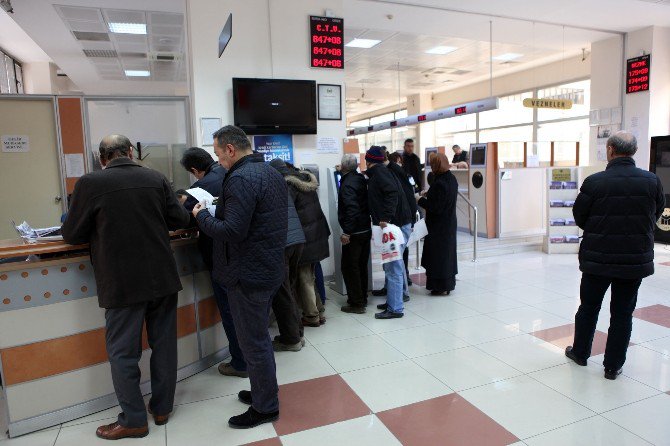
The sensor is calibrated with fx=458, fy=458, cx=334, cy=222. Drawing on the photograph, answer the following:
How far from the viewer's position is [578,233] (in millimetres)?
6848

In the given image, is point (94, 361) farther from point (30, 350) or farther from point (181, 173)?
point (181, 173)

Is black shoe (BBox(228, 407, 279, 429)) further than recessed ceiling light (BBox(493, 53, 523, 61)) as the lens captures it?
No

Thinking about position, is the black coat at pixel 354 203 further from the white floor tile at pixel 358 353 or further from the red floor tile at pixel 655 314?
the red floor tile at pixel 655 314

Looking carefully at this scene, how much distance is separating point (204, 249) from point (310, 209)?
43.7 inches

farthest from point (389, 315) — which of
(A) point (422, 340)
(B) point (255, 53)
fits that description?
(B) point (255, 53)

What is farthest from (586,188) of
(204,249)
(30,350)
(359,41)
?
(359,41)

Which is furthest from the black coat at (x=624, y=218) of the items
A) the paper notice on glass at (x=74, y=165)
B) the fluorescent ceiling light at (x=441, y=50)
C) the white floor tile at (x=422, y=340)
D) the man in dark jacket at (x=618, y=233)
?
the fluorescent ceiling light at (x=441, y=50)

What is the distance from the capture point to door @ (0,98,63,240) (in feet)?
14.6

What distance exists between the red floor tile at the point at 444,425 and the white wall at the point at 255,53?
9.20ft

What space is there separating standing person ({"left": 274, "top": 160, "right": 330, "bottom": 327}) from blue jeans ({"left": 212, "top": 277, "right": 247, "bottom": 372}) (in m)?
0.95

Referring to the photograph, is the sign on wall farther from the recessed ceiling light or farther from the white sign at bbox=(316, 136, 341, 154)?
the recessed ceiling light

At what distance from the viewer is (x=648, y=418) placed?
7.95 feet

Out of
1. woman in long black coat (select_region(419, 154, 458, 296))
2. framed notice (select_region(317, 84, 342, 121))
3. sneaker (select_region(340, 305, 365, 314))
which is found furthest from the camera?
framed notice (select_region(317, 84, 342, 121))

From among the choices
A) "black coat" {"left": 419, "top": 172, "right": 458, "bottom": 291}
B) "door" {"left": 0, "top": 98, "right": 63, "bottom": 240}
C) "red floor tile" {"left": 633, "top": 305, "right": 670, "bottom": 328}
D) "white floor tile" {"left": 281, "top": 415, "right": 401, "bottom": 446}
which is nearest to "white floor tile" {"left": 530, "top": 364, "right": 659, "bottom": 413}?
"white floor tile" {"left": 281, "top": 415, "right": 401, "bottom": 446}
